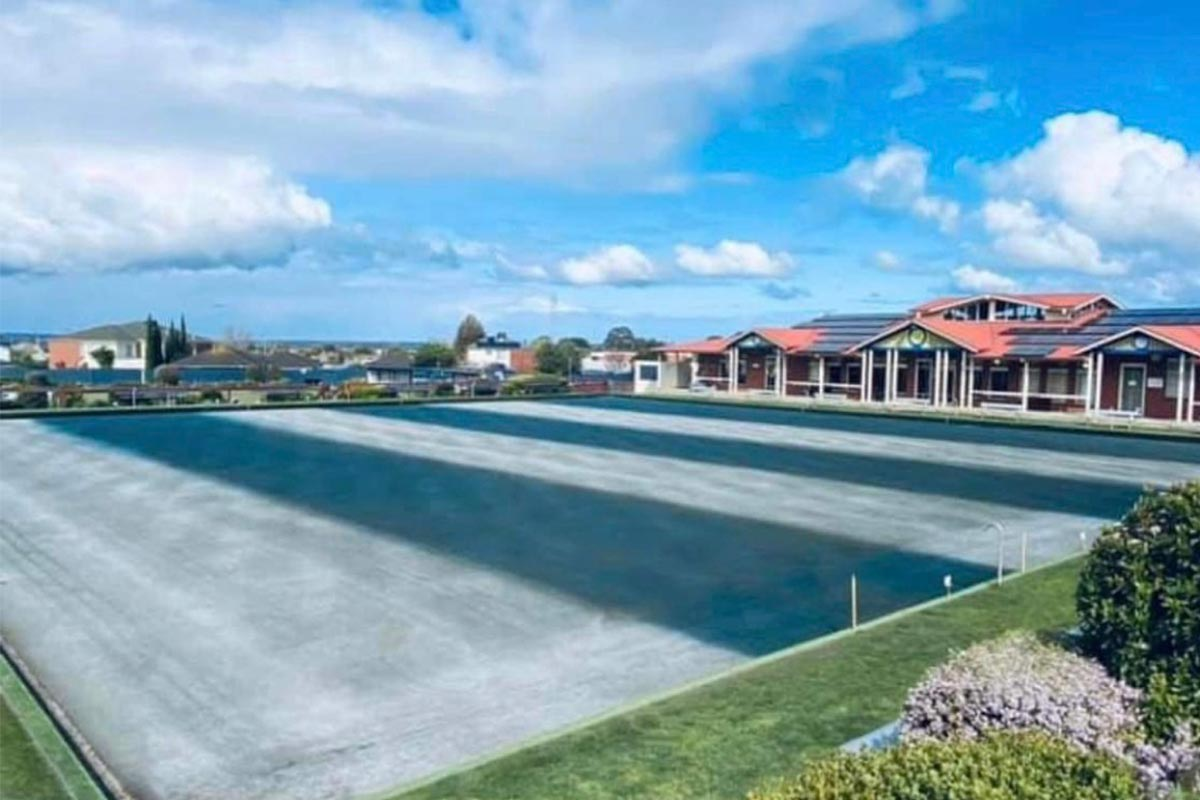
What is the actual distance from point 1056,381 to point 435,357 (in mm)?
62490

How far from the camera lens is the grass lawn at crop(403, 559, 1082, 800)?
6.14 m

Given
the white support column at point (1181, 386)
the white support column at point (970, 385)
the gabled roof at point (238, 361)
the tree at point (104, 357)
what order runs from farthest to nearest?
the tree at point (104, 357)
the gabled roof at point (238, 361)
the white support column at point (970, 385)
the white support column at point (1181, 386)

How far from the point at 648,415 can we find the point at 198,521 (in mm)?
25037

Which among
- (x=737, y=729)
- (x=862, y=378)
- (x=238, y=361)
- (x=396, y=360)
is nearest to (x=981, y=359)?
(x=862, y=378)

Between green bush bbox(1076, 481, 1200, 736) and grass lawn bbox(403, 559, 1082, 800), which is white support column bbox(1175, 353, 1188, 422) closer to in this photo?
grass lawn bbox(403, 559, 1082, 800)

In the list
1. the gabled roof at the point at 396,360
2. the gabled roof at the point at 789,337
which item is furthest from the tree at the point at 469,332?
the gabled roof at the point at 789,337

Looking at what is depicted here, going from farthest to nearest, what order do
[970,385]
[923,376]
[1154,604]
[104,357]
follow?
[104,357], [923,376], [970,385], [1154,604]

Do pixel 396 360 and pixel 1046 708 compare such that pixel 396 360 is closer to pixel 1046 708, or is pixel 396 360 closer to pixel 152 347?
pixel 152 347

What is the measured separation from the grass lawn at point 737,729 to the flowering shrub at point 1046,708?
4.16 feet

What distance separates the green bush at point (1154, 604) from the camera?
535cm

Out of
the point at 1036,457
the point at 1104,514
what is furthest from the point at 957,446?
the point at 1104,514

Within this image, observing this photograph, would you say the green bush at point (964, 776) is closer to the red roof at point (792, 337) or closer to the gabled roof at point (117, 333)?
the red roof at point (792, 337)

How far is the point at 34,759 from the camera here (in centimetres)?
670

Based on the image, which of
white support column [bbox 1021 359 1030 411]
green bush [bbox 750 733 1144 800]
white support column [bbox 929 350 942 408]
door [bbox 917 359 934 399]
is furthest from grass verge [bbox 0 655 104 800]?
door [bbox 917 359 934 399]
